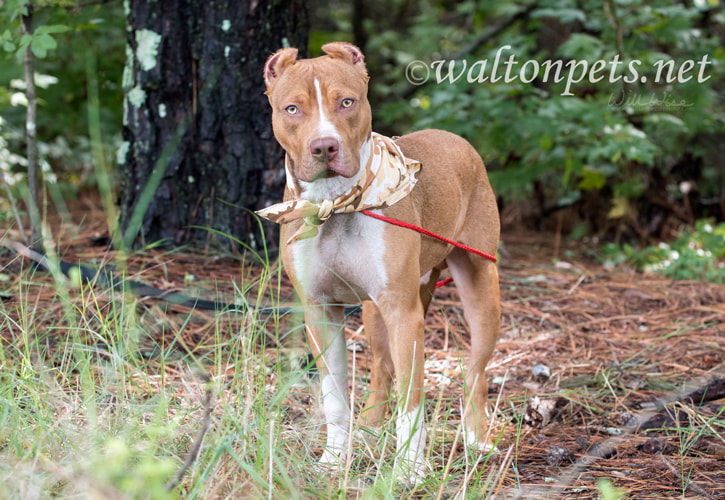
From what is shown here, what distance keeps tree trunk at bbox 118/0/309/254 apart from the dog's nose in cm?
225

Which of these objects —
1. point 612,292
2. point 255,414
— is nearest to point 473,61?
point 612,292

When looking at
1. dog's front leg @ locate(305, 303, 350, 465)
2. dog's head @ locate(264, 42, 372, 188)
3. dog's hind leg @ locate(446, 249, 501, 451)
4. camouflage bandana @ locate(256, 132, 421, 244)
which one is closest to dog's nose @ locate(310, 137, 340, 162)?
dog's head @ locate(264, 42, 372, 188)

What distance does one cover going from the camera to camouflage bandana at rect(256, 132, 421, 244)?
Answer: 266 cm

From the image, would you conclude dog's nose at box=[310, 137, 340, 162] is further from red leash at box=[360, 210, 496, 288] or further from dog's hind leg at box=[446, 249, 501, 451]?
dog's hind leg at box=[446, 249, 501, 451]

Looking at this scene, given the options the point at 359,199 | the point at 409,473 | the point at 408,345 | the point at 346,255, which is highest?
the point at 359,199

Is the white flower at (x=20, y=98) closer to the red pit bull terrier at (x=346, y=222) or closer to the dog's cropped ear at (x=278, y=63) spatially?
the dog's cropped ear at (x=278, y=63)

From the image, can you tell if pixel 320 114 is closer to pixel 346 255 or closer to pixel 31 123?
pixel 346 255

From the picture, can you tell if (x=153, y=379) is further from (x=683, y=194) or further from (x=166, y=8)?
(x=683, y=194)

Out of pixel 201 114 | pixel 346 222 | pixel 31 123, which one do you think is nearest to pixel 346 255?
pixel 346 222

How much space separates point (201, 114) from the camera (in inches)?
181

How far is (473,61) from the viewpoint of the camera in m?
6.63

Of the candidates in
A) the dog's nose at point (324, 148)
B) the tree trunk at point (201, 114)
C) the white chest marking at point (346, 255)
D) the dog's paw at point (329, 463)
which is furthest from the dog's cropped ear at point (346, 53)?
the tree trunk at point (201, 114)

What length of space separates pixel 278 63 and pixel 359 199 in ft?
2.02

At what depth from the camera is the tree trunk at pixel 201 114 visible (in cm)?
451
